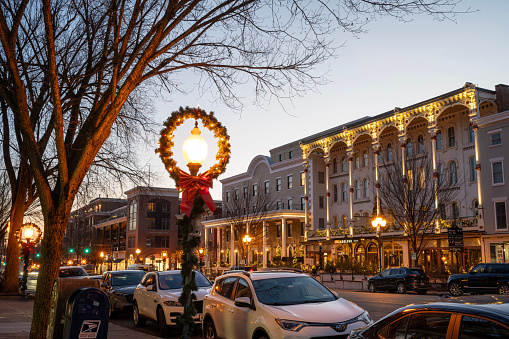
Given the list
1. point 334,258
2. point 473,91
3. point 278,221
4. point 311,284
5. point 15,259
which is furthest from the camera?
point 278,221

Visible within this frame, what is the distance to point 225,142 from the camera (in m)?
10.9

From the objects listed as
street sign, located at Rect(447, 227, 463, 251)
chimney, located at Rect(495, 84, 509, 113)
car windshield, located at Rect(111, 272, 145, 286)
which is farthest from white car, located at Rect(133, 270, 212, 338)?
chimney, located at Rect(495, 84, 509, 113)

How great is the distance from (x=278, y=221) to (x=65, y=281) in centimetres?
5284

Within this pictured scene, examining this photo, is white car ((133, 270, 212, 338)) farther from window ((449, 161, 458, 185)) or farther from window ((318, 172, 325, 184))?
window ((318, 172, 325, 184))

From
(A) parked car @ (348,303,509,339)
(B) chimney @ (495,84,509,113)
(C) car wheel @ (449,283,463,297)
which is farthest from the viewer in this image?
(B) chimney @ (495,84,509,113)

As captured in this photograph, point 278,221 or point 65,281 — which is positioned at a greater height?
point 278,221

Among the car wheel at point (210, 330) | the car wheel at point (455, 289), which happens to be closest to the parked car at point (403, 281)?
the car wheel at point (455, 289)

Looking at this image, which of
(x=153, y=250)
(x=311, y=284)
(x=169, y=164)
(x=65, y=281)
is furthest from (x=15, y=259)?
(x=153, y=250)

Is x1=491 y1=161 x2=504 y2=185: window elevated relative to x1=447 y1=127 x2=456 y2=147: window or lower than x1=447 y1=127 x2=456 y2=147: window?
lower

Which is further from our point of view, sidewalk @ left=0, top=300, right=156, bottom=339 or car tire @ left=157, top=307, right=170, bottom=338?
car tire @ left=157, top=307, right=170, bottom=338

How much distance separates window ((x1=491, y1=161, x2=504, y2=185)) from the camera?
126 ft

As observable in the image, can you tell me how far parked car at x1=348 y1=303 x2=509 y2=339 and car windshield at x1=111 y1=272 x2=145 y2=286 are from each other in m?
16.2

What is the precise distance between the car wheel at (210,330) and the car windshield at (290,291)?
5.20ft

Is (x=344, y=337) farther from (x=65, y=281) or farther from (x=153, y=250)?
(x=153, y=250)
